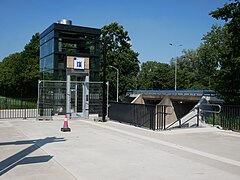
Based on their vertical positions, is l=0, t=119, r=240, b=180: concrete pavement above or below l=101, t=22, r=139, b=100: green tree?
below

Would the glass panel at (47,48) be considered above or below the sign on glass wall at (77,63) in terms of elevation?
above

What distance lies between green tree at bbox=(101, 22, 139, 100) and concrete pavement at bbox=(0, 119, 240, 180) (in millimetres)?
35582

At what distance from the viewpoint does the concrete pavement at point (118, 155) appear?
6379mm

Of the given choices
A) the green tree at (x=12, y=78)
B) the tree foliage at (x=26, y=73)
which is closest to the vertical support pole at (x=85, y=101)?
the tree foliage at (x=26, y=73)

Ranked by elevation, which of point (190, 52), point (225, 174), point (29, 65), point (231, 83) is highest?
point (190, 52)

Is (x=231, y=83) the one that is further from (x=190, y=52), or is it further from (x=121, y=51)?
(x=190, y=52)

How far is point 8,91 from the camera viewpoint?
65.3 metres

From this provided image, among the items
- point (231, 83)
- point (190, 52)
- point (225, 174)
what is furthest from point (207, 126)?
point (190, 52)

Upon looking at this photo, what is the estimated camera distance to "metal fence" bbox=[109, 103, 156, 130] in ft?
46.6

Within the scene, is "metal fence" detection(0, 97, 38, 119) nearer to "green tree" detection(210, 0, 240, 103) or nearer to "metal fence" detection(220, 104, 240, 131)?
"metal fence" detection(220, 104, 240, 131)

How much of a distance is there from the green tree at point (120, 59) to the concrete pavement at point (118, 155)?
35.6 m

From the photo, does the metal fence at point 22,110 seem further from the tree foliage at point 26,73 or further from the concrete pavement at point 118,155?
the tree foliage at point 26,73

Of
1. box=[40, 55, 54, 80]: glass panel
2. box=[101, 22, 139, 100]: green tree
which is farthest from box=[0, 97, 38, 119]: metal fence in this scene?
box=[101, 22, 139, 100]: green tree

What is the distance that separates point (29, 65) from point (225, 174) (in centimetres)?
4579
